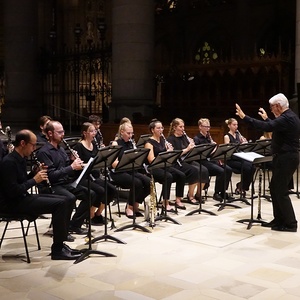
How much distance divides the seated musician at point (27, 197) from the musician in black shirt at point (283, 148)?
2.93 m

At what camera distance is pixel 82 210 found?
7.62 metres

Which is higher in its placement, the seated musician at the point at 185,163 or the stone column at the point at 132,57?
the stone column at the point at 132,57

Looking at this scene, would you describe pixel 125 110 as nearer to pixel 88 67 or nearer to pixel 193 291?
pixel 88 67

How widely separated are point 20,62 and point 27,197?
16.7 meters

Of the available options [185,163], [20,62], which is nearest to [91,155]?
[185,163]

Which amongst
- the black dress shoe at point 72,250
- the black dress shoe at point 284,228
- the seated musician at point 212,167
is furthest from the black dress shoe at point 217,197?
the black dress shoe at point 72,250

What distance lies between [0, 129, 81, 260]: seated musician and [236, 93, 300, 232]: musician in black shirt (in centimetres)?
293

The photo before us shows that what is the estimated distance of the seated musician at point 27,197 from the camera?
5957mm

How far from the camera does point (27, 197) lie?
6.21 meters

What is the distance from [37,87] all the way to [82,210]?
15967 mm

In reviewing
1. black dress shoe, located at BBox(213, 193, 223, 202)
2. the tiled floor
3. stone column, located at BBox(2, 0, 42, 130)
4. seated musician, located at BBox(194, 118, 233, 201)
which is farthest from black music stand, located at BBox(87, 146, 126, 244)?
stone column, located at BBox(2, 0, 42, 130)

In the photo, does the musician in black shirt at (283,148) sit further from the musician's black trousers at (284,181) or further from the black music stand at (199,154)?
the black music stand at (199,154)

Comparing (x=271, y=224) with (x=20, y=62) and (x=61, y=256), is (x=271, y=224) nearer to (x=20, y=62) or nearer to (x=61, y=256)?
(x=61, y=256)

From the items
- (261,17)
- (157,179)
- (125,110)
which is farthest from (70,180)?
(261,17)
